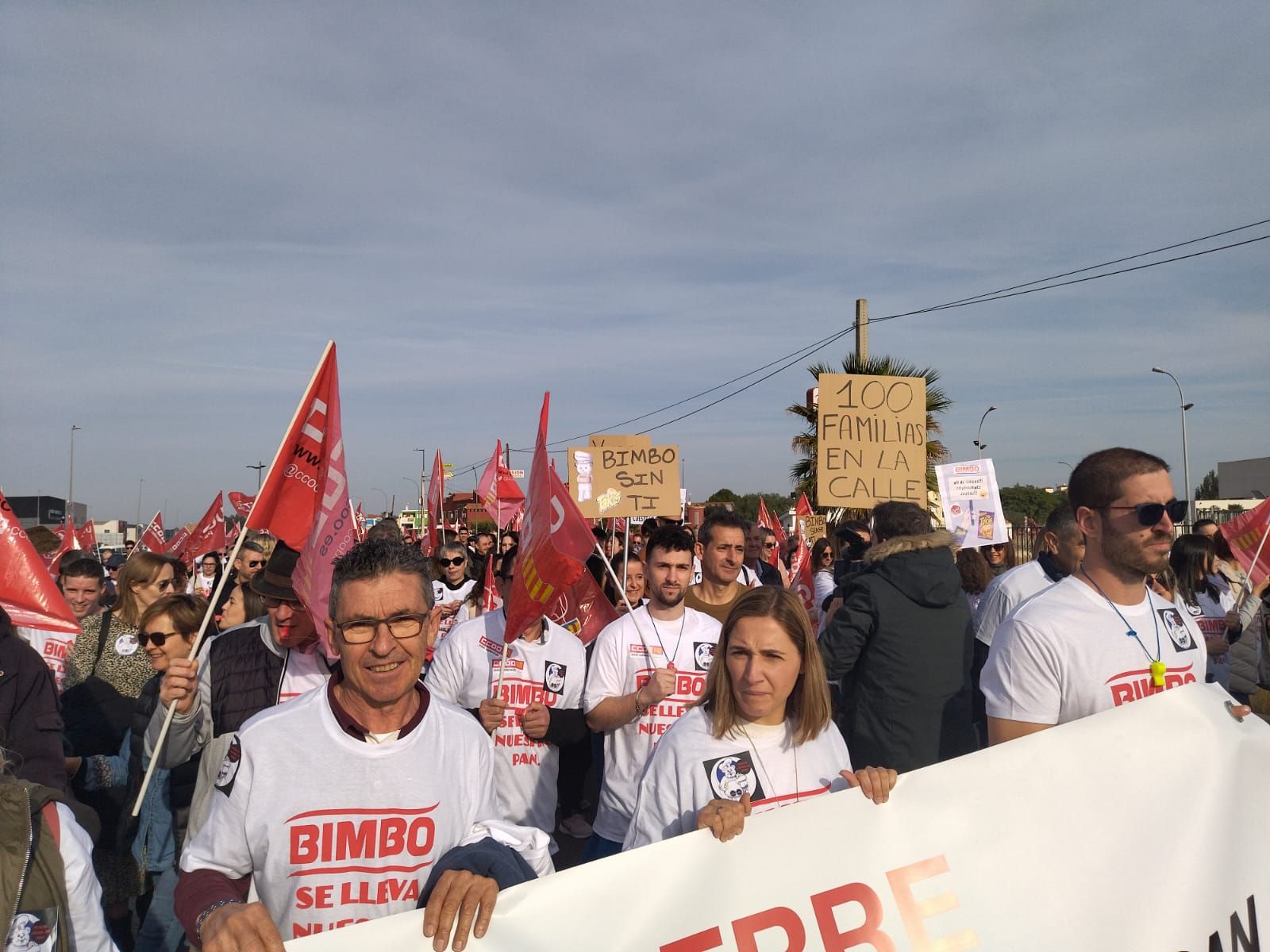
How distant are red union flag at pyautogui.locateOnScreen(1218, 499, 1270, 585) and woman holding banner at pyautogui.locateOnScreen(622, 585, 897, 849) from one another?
4.91m

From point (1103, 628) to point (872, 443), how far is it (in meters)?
3.95

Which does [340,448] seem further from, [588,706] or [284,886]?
[284,886]

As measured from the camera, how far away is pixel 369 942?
1903mm

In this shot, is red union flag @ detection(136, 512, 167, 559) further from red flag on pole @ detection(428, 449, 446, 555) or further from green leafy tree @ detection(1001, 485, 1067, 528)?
green leafy tree @ detection(1001, 485, 1067, 528)

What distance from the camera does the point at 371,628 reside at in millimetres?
2244

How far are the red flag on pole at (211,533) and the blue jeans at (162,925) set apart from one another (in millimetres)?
9630

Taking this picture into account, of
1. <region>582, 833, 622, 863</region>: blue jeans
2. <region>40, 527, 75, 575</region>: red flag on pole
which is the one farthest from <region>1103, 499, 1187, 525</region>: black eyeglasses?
<region>40, 527, 75, 575</region>: red flag on pole

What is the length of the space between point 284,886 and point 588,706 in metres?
2.28

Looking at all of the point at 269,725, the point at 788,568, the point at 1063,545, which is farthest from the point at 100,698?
the point at 788,568

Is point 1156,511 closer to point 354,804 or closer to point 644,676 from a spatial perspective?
point 644,676

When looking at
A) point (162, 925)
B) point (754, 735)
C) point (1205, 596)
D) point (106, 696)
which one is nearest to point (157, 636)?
point (162, 925)

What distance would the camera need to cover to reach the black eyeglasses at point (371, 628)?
223cm

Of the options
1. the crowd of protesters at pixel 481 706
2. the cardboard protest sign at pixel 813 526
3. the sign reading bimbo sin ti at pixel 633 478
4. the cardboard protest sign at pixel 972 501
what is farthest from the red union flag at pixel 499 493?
the crowd of protesters at pixel 481 706

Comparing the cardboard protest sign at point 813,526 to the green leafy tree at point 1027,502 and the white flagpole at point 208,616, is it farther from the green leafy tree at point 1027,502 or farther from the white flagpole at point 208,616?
the green leafy tree at point 1027,502
